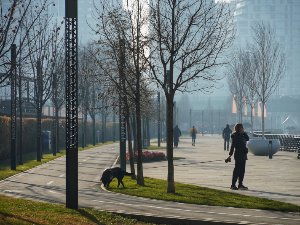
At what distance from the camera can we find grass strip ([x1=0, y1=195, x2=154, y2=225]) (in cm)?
741

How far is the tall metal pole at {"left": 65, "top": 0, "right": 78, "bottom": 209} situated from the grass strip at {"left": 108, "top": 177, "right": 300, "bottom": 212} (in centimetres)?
246

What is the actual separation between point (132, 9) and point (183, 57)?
10.3 ft

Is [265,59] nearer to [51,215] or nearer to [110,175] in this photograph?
[110,175]

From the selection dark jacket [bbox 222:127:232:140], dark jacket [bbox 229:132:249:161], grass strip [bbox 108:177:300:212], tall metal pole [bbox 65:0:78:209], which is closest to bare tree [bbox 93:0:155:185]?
grass strip [bbox 108:177:300:212]

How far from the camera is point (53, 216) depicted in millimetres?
7902

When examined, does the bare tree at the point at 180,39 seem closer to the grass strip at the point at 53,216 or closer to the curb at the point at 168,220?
the curb at the point at 168,220

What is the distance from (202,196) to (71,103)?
12.9 feet

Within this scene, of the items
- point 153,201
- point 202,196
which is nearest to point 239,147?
point 202,196

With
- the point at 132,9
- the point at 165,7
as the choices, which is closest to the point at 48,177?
the point at 132,9

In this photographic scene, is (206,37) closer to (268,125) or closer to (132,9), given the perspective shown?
(132,9)

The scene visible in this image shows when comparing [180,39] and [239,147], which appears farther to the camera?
[239,147]

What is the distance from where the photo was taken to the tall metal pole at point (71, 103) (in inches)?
351

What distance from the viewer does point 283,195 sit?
10.8 m

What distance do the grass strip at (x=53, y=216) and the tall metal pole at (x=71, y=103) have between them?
0.46 m
